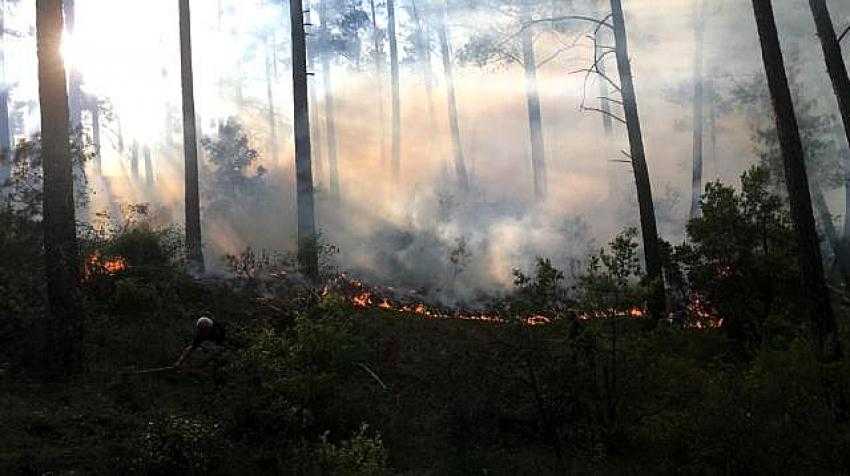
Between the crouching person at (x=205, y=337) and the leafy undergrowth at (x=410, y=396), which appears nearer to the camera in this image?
the leafy undergrowth at (x=410, y=396)

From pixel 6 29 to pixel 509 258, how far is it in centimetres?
3243

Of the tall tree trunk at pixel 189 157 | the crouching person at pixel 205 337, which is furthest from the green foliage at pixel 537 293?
the tall tree trunk at pixel 189 157

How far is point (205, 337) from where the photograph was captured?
1011cm

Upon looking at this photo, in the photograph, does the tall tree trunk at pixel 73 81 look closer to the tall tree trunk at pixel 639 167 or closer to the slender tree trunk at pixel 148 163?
the slender tree trunk at pixel 148 163

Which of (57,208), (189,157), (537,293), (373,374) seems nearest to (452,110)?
(189,157)

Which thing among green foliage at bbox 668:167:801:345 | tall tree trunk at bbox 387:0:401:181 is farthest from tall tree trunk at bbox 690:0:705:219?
green foliage at bbox 668:167:801:345

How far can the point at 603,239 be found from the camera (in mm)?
25000

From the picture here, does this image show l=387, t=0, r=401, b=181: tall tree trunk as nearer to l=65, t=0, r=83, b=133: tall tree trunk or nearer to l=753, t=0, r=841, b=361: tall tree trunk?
l=65, t=0, r=83, b=133: tall tree trunk

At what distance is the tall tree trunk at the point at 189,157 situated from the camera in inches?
621

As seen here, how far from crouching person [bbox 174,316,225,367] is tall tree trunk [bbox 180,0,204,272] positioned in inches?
206

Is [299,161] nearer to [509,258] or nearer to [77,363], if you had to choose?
[509,258]

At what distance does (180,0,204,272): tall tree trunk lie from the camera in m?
15.8

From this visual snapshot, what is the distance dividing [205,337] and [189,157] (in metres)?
7.94

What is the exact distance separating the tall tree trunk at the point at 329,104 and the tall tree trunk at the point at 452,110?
20.9 ft
